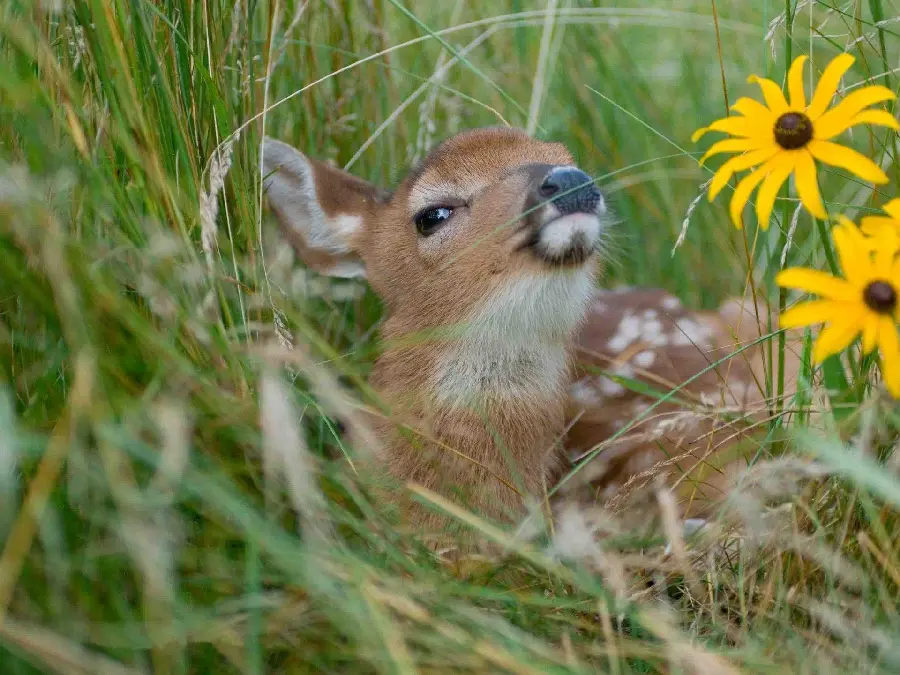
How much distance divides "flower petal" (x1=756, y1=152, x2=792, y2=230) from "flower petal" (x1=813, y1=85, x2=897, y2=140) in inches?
3.0

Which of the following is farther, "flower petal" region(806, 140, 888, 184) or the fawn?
the fawn

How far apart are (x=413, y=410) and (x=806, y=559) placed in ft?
4.30

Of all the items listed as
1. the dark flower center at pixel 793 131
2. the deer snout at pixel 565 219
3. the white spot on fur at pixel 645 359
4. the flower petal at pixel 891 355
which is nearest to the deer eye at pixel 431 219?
the deer snout at pixel 565 219

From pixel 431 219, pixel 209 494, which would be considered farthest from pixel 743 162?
pixel 431 219

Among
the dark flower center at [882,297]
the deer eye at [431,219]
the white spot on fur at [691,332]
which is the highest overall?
the dark flower center at [882,297]

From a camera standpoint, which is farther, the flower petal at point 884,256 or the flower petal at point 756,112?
the flower petal at point 756,112

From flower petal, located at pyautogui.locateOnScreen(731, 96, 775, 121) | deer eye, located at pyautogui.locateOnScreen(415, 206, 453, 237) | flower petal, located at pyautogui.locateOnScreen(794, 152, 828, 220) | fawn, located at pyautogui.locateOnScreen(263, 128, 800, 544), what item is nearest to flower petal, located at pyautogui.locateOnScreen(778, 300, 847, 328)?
flower petal, located at pyautogui.locateOnScreen(794, 152, 828, 220)

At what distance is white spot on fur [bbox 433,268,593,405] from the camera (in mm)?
3076

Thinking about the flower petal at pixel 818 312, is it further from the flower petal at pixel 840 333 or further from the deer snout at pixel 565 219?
the deer snout at pixel 565 219

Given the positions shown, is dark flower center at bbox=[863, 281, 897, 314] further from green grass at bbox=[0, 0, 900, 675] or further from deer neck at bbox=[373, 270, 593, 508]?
deer neck at bbox=[373, 270, 593, 508]

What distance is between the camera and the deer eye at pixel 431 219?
3369 mm

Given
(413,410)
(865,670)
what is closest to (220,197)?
(413,410)

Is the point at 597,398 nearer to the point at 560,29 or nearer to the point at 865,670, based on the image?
the point at 560,29

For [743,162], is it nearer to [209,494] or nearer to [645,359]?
[209,494]
